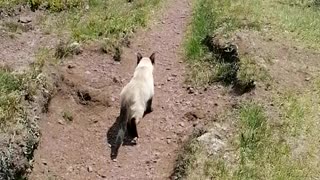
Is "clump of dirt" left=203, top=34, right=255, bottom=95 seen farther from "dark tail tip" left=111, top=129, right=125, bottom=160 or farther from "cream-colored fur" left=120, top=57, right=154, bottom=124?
"dark tail tip" left=111, top=129, right=125, bottom=160

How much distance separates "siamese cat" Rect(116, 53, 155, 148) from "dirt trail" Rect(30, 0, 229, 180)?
0.84 feet

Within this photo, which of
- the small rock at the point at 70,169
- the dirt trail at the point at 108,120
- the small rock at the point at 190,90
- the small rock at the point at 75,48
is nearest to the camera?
the small rock at the point at 70,169

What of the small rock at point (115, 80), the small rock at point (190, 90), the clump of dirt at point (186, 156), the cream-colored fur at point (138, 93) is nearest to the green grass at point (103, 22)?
the small rock at point (115, 80)

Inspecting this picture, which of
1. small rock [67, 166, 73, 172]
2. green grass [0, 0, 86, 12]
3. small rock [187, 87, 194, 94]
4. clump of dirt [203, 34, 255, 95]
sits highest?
green grass [0, 0, 86, 12]

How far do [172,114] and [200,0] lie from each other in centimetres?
673

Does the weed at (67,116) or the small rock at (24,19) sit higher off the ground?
the small rock at (24,19)

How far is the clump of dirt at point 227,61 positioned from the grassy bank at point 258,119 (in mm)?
88

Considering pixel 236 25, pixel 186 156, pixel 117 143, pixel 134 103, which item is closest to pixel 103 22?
pixel 236 25

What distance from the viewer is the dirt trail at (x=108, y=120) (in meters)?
10.6

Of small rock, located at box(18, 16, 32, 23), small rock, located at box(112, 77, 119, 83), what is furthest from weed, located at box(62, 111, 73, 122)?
small rock, located at box(18, 16, 32, 23)

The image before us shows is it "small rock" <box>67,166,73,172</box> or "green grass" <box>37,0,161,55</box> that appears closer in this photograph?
"small rock" <box>67,166,73,172</box>

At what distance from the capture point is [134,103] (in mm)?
11359

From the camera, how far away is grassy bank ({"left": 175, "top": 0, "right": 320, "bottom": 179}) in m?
10.1

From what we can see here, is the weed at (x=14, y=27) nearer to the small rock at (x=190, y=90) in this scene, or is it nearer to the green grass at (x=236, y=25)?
the green grass at (x=236, y=25)
